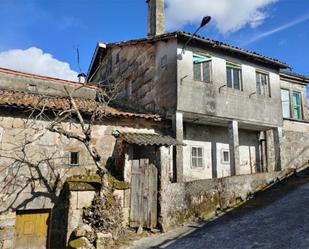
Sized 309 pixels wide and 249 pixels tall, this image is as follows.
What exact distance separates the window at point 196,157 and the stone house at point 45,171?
3.43 m

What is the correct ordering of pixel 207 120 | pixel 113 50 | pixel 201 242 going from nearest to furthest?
1. pixel 201 242
2. pixel 207 120
3. pixel 113 50

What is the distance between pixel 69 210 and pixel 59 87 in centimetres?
794

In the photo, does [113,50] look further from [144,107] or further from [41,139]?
[41,139]

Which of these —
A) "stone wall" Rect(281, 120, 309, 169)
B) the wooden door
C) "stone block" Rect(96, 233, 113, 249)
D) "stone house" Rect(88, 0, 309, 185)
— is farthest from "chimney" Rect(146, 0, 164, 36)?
"stone block" Rect(96, 233, 113, 249)

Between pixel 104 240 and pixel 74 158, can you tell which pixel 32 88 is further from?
pixel 104 240

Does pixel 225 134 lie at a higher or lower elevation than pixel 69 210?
higher

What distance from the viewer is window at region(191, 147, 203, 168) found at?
13358 millimetres

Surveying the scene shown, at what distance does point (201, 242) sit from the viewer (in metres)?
7.58

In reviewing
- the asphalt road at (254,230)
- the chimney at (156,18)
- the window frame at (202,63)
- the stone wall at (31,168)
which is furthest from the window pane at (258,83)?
the stone wall at (31,168)

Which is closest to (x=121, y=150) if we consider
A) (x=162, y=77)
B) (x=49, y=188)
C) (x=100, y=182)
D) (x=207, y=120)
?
(x=100, y=182)

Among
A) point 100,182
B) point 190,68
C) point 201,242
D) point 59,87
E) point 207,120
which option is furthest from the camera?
point 59,87

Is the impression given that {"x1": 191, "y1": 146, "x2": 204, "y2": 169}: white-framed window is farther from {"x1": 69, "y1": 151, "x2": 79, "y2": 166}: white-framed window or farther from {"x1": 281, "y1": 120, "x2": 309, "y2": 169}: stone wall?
{"x1": 69, "y1": 151, "x2": 79, "y2": 166}: white-framed window

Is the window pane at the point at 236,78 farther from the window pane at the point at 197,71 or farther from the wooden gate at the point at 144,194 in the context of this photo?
the wooden gate at the point at 144,194

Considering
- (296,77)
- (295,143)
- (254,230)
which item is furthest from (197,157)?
(296,77)
